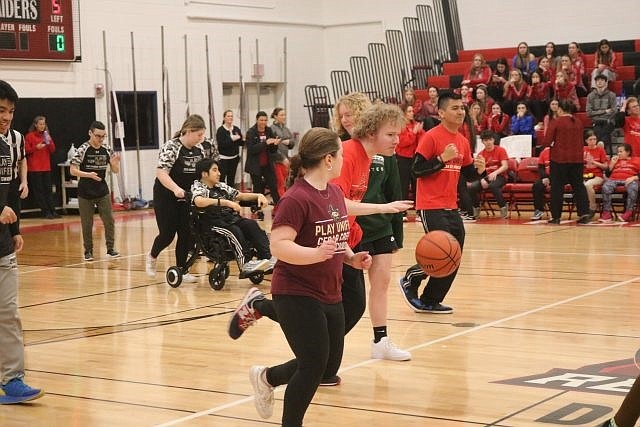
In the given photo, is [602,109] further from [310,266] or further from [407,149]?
[310,266]

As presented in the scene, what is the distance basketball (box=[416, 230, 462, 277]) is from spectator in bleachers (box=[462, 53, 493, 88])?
12.9 metres

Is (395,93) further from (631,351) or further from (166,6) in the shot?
(631,351)

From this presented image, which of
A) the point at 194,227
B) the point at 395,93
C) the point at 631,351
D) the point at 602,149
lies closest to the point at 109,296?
the point at 194,227

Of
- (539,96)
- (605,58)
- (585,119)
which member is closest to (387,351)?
(585,119)

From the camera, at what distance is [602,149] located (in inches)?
→ 638

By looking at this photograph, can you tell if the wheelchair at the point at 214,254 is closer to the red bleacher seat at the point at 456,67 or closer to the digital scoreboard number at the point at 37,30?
the digital scoreboard number at the point at 37,30

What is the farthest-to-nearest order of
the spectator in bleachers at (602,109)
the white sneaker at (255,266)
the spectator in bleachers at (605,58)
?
the spectator in bleachers at (605,58), the spectator in bleachers at (602,109), the white sneaker at (255,266)

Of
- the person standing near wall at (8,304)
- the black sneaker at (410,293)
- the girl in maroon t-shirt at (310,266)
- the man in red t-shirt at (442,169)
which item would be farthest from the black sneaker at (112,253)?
the girl in maroon t-shirt at (310,266)

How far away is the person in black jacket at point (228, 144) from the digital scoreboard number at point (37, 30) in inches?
130

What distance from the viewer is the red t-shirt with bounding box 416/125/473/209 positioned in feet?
26.9

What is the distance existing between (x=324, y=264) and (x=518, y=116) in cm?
1416

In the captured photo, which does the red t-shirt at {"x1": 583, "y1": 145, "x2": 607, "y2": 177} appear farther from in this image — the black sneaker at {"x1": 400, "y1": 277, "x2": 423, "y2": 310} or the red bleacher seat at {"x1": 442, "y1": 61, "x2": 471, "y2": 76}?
Result: the black sneaker at {"x1": 400, "y1": 277, "x2": 423, "y2": 310}

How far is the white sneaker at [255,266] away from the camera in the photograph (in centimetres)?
1013

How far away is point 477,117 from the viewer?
61.2ft
